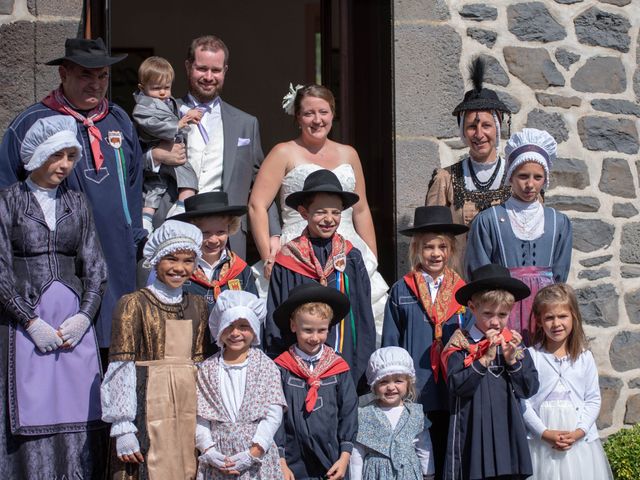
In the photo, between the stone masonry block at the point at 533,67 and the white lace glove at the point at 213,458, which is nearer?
the white lace glove at the point at 213,458

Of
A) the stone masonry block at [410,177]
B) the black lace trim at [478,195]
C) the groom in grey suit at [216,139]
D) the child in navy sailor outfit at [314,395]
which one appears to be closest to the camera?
the child in navy sailor outfit at [314,395]

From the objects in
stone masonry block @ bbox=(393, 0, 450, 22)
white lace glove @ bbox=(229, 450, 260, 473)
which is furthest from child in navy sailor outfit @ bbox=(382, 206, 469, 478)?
stone masonry block @ bbox=(393, 0, 450, 22)

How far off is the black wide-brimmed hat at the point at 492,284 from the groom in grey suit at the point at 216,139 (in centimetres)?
125

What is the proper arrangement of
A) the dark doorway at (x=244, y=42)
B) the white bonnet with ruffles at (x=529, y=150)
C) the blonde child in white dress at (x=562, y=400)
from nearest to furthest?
the blonde child in white dress at (x=562, y=400) < the white bonnet with ruffles at (x=529, y=150) < the dark doorway at (x=244, y=42)

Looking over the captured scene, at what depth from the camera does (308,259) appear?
17.9ft

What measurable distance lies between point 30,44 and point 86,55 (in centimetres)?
94

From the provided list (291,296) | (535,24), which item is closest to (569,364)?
(291,296)

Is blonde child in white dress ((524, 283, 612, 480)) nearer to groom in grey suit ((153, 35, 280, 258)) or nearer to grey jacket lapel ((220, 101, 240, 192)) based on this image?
groom in grey suit ((153, 35, 280, 258))

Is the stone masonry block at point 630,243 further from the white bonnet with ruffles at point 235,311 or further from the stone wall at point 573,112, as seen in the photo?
the white bonnet with ruffles at point 235,311

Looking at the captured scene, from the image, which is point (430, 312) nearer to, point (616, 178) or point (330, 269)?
point (330, 269)

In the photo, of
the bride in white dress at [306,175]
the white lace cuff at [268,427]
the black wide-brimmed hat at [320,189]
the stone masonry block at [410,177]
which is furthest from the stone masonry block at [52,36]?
the white lace cuff at [268,427]

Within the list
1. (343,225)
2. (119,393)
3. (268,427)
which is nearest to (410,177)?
(343,225)

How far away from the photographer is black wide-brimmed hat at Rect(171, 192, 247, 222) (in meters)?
5.33

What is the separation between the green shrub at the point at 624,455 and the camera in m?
6.28
